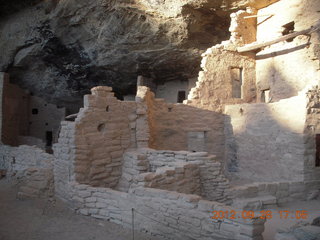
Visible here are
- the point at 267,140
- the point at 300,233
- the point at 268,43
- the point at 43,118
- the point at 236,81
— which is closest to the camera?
the point at 300,233

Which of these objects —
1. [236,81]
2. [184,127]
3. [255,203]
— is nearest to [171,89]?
[236,81]

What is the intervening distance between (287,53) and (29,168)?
29.0 ft

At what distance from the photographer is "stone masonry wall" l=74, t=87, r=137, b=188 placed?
7.04 metres

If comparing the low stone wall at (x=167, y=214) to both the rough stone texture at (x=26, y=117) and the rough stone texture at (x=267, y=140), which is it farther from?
the rough stone texture at (x=26, y=117)

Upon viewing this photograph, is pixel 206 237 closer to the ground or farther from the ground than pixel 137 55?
closer to the ground

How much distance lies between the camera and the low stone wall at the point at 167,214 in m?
4.09

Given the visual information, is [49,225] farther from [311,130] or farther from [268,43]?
[268,43]

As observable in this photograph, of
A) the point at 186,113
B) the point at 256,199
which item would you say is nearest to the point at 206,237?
the point at 256,199

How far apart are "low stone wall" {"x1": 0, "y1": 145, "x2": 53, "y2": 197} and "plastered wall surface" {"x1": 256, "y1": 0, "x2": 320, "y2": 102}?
7766 millimetres

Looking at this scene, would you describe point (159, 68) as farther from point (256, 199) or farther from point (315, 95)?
point (256, 199)

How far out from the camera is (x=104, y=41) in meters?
12.4

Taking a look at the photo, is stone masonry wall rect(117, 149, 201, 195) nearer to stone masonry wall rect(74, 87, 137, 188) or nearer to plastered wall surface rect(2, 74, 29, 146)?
stone masonry wall rect(74, 87, 137, 188)

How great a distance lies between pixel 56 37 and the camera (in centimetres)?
1277

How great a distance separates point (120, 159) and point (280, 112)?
4.39 m
